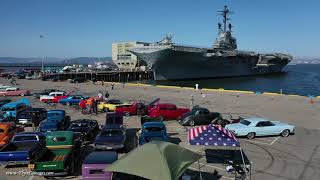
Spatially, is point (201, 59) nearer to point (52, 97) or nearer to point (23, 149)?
point (52, 97)

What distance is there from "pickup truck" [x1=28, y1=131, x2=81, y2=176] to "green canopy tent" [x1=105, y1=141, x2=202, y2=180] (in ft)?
12.0

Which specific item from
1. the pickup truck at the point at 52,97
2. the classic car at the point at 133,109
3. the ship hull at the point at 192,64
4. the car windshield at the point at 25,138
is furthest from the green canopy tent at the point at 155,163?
the ship hull at the point at 192,64

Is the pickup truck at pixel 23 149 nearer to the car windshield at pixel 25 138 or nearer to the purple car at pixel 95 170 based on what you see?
the car windshield at pixel 25 138

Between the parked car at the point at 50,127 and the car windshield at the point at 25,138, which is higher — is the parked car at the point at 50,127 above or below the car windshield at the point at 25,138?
below

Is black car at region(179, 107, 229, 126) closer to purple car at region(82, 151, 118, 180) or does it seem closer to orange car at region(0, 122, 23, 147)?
orange car at region(0, 122, 23, 147)

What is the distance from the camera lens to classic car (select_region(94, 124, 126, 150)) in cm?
1588

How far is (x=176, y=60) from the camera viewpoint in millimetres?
81250

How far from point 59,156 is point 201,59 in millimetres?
71839

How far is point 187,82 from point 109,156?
75.0m

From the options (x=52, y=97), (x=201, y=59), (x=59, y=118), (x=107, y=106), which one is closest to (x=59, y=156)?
(x=59, y=118)

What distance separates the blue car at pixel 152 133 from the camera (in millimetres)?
16922

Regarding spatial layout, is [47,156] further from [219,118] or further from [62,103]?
[62,103]

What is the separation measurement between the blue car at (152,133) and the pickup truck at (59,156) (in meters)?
3.23

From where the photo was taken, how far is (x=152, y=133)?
17.4 m
